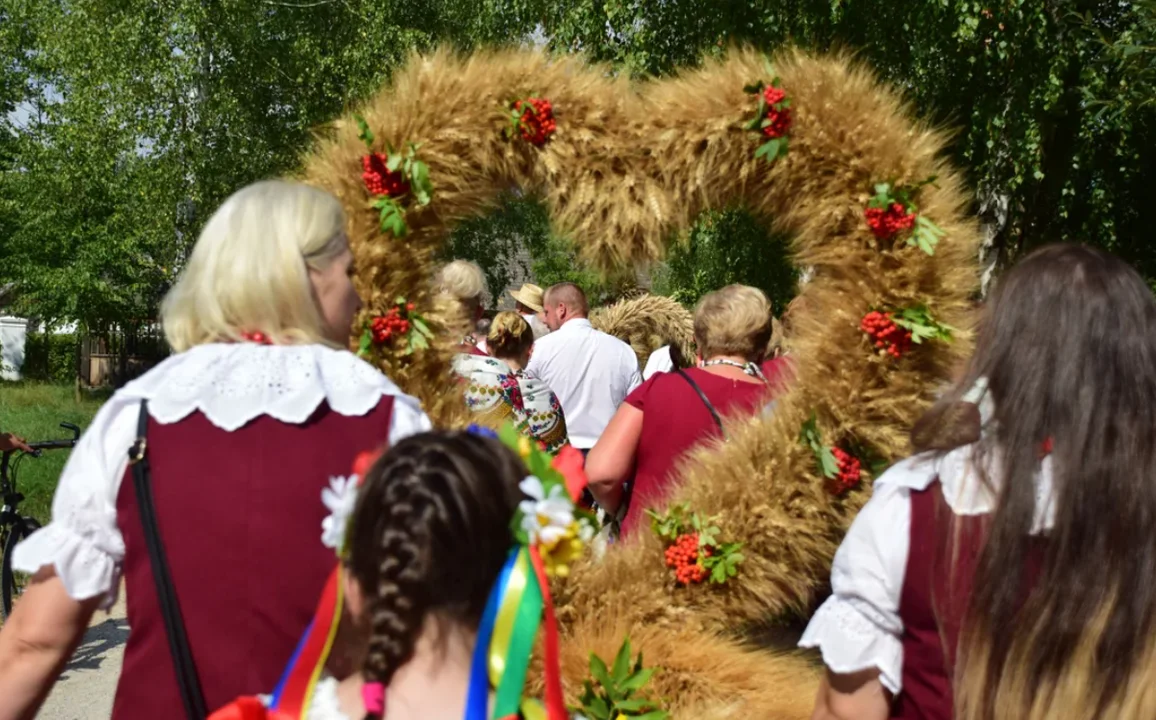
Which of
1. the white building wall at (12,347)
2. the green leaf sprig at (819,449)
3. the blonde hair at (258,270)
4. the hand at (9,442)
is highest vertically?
the blonde hair at (258,270)

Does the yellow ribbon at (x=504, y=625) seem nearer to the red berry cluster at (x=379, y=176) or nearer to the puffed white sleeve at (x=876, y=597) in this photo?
the puffed white sleeve at (x=876, y=597)

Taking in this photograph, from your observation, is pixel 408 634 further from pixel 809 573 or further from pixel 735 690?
pixel 809 573

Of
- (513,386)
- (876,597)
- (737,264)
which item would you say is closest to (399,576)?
(876,597)

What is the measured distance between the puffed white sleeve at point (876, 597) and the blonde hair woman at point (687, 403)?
5.12ft

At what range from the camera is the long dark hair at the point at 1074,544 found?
163 centimetres

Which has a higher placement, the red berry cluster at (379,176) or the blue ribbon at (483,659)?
the red berry cluster at (379,176)

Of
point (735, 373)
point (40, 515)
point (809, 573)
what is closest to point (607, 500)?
point (735, 373)

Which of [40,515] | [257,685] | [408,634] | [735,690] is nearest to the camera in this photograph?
[408,634]

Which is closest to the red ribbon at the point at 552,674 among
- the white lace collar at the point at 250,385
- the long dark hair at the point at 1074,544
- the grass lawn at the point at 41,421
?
the white lace collar at the point at 250,385

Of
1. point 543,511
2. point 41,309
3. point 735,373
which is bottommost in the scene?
point 41,309

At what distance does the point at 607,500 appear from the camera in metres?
3.75

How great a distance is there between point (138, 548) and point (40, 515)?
7.40 meters

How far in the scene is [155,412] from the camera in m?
1.78

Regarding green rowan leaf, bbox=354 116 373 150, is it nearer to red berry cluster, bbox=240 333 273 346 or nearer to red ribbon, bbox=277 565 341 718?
red berry cluster, bbox=240 333 273 346
